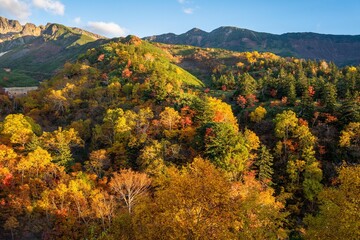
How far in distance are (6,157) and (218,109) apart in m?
45.2

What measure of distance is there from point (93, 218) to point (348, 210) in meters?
38.4

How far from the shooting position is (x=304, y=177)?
2238 inches

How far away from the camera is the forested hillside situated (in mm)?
23234

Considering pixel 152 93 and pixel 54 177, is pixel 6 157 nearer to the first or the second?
pixel 54 177

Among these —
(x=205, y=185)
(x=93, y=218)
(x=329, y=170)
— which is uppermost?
(x=205, y=185)

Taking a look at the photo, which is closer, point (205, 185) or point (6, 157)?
point (205, 185)

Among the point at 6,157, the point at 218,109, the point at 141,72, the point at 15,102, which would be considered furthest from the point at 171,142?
the point at 15,102

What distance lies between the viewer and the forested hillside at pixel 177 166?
23234 millimetres

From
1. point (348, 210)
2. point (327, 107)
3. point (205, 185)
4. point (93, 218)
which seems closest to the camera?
point (205, 185)

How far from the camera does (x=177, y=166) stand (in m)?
54.5

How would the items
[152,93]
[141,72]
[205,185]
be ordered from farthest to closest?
[141,72]
[152,93]
[205,185]

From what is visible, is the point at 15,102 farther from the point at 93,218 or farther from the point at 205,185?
the point at 205,185

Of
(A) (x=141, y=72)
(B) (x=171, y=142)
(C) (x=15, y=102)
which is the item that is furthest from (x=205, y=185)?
(C) (x=15, y=102)

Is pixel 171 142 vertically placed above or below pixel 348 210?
below
